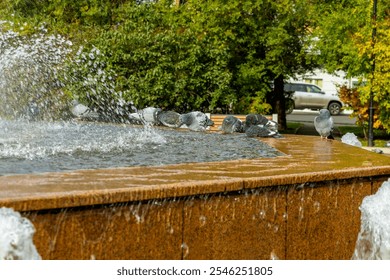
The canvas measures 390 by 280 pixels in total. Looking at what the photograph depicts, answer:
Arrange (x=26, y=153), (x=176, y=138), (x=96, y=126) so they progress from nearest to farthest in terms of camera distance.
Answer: (x=26, y=153) → (x=176, y=138) → (x=96, y=126)

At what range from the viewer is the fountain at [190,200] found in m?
4.95

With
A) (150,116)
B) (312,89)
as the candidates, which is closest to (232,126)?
(150,116)

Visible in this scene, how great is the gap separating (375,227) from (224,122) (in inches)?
227

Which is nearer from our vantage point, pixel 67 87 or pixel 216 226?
pixel 216 226

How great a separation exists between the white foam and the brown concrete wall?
11 cm

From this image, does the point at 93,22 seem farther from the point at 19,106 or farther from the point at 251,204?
the point at 251,204

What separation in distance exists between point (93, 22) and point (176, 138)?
14344mm

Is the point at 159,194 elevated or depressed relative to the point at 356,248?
elevated

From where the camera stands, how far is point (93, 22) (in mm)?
24484

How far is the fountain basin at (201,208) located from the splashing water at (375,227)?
68mm

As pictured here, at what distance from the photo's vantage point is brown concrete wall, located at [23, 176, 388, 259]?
4.97m

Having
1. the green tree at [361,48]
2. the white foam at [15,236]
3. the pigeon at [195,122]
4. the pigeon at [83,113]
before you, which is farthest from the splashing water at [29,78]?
the white foam at [15,236]

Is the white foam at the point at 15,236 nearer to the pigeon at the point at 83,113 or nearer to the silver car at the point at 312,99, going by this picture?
the pigeon at the point at 83,113

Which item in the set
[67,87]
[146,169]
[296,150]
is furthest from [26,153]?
[67,87]
